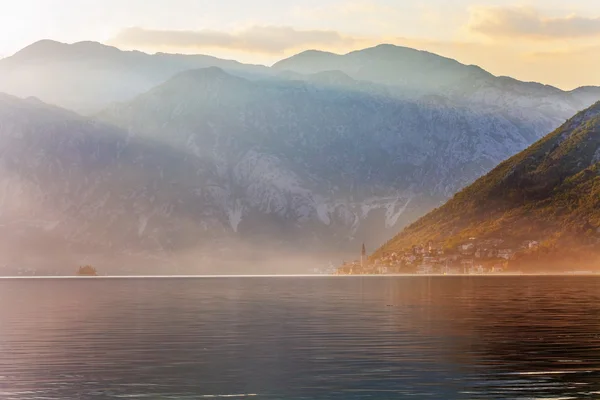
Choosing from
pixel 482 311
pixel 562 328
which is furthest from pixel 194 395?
pixel 482 311

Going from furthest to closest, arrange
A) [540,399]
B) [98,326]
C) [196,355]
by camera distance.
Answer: [98,326] → [196,355] → [540,399]

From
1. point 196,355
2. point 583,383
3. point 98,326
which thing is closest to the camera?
point 583,383

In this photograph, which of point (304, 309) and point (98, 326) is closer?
point (98, 326)

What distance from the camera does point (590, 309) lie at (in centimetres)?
15662

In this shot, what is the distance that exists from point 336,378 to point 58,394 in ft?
66.8

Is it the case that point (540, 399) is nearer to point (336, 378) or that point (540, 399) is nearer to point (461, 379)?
point (461, 379)

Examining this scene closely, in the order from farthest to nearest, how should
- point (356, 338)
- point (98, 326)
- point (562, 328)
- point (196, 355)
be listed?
1. point (98, 326)
2. point (562, 328)
3. point (356, 338)
4. point (196, 355)

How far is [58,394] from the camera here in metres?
65.6

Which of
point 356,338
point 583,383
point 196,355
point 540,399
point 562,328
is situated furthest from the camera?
point 562,328

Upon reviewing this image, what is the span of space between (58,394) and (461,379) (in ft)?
95.5

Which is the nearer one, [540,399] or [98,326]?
[540,399]

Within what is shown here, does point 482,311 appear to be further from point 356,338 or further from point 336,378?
point 336,378

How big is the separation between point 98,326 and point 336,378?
212 ft

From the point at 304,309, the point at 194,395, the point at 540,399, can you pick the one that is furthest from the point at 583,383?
the point at 304,309
